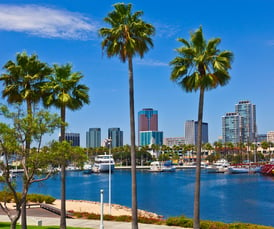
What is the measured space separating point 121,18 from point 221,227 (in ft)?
52.1

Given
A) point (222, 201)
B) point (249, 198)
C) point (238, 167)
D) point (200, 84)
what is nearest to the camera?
point (200, 84)

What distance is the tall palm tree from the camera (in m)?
26.5

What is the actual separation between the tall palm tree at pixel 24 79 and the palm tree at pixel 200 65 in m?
9.20

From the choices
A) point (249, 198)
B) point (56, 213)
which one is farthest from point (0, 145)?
point (249, 198)

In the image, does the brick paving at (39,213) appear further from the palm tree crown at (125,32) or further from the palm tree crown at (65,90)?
the palm tree crown at (125,32)

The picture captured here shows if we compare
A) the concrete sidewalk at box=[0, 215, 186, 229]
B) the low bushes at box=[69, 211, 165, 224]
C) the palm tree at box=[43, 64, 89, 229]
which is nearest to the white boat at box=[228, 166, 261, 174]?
the low bushes at box=[69, 211, 165, 224]

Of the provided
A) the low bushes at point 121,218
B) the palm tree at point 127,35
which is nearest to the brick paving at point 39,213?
the low bushes at point 121,218

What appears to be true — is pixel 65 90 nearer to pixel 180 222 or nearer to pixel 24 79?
pixel 24 79

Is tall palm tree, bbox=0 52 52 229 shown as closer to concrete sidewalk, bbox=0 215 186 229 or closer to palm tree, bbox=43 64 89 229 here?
palm tree, bbox=43 64 89 229

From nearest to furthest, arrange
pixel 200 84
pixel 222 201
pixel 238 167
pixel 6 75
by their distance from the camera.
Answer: pixel 200 84 → pixel 6 75 → pixel 222 201 → pixel 238 167

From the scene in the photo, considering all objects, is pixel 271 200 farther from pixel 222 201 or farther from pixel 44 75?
pixel 44 75

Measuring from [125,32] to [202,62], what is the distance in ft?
16.8

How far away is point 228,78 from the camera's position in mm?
24453

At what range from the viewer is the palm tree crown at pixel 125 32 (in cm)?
2499
